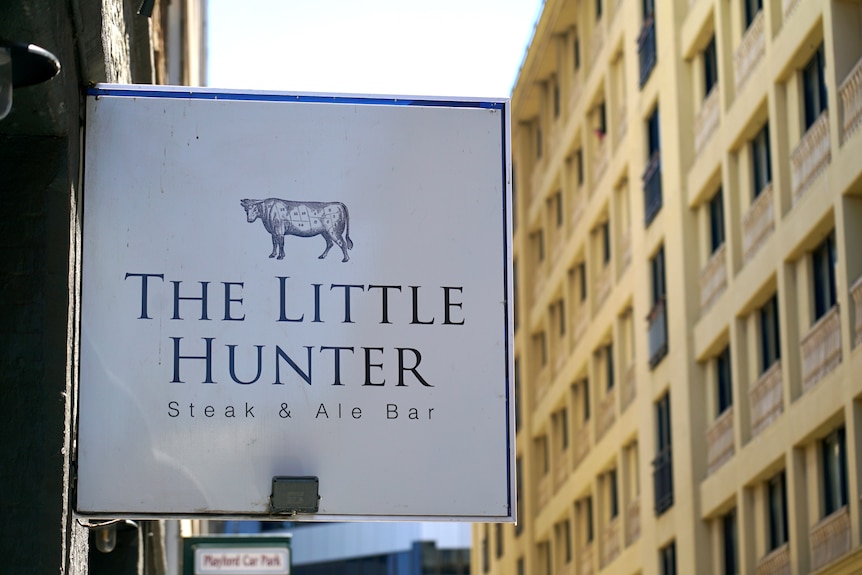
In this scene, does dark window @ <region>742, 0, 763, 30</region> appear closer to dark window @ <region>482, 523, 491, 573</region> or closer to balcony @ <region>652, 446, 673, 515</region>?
balcony @ <region>652, 446, 673, 515</region>

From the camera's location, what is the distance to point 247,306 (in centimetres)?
670

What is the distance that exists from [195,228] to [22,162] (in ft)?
2.39

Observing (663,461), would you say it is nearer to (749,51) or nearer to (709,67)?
(709,67)

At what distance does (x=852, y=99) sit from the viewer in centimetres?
2412

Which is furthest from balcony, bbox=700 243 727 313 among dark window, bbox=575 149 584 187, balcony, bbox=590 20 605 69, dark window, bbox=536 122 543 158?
dark window, bbox=536 122 543 158

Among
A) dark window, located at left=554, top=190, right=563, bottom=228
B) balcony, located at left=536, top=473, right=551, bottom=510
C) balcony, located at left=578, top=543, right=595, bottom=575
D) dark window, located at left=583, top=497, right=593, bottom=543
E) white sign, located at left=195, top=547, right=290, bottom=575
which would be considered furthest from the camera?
balcony, located at left=536, top=473, right=551, bottom=510

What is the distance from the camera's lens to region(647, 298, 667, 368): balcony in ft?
113

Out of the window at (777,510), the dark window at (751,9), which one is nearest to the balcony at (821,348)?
the window at (777,510)

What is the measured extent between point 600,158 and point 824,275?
16.1 m

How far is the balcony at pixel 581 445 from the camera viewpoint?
42562 mm

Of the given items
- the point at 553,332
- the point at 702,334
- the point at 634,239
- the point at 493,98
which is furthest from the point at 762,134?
the point at 493,98

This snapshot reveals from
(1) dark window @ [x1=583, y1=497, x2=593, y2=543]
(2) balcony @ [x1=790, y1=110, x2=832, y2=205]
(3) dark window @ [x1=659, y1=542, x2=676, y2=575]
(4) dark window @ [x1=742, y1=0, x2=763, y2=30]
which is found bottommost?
(3) dark window @ [x1=659, y1=542, x2=676, y2=575]

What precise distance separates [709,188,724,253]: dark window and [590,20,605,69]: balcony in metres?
10.0

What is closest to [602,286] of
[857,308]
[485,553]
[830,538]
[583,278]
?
[583,278]
